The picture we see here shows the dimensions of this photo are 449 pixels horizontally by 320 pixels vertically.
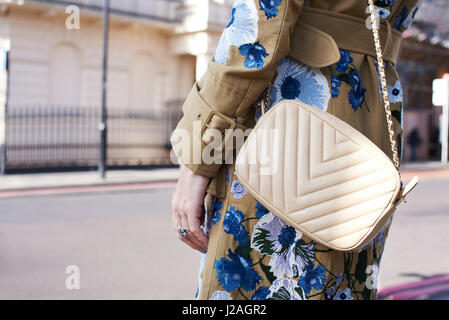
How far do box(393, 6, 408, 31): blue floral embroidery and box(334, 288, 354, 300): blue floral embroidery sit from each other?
0.79m

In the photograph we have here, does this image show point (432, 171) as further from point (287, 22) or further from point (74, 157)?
point (287, 22)

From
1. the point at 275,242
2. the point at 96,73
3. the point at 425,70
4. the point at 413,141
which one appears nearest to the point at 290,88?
the point at 275,242

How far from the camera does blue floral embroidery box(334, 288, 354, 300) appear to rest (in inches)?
54.3

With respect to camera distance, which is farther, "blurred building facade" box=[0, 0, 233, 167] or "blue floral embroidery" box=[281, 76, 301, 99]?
"blurred building facade" box=[0, 0, 233, 167]

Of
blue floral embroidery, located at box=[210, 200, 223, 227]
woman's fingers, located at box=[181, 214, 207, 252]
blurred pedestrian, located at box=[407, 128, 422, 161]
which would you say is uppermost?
blue floral embroidery, located at box=[210, 200, 223, 227]

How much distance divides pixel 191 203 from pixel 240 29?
467 millimetres

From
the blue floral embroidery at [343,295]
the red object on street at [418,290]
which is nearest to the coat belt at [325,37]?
the blue floral embroidery at [343,295]

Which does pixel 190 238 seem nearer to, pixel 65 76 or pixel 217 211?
pixel 217 211

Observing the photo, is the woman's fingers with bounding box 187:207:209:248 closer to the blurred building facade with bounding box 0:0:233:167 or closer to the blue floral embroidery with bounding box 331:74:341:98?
the blue floral embroidery with bounding box 331:74:341:98

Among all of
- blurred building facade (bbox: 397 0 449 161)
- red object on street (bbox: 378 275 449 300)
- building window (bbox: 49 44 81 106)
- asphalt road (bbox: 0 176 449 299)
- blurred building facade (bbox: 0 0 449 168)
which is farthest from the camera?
blurred building facade (bbox: 397 0 449 161)

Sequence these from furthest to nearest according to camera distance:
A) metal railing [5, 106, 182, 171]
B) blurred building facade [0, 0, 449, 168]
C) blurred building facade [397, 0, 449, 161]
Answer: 1. blurred building facade [397, 0, 449, 161]
2. blurred building facade [0, 0, 449, 168]
3. metal railing [5, 106, 182, 171]

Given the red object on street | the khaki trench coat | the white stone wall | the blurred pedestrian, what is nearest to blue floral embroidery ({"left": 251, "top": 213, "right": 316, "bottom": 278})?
the khaki trench coat
